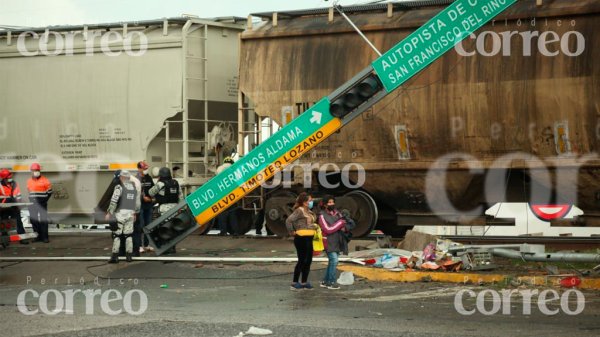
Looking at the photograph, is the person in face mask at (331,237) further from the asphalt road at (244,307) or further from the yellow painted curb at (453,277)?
the yellow painted curb at (453,277)

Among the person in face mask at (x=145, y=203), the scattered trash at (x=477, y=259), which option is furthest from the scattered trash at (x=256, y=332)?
the person in face mask at (x=145, y=203)

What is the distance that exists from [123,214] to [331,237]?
15.0 feet

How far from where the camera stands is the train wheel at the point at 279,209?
797 inches

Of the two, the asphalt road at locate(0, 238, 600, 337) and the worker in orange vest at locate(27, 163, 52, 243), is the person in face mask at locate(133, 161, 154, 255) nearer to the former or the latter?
the asphalt road at locate(0, 238, 600, 337)

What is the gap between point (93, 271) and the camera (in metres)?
16.3

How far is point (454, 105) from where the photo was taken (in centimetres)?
1816

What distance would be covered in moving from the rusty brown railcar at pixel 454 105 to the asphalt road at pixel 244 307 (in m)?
3.67

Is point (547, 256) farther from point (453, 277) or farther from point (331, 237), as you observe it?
point (331, 237)

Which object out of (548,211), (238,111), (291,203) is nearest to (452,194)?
(548,211)

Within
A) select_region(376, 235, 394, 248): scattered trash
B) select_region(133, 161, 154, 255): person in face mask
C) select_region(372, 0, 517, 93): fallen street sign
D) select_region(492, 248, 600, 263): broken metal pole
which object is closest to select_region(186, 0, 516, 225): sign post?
select_region(372, 0, 517, 93): fallen street sign

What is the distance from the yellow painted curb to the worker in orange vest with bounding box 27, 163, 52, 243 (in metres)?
7.91

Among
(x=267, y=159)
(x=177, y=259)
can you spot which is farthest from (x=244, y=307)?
(x=177, y=259)

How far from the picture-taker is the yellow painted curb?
1356 centimetres

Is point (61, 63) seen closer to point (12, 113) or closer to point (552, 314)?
point (12, 113)
